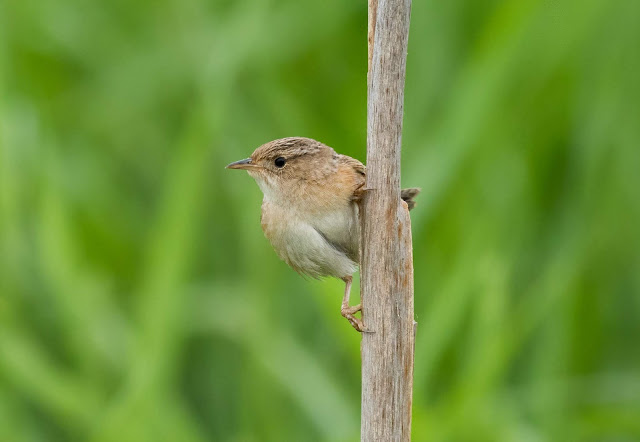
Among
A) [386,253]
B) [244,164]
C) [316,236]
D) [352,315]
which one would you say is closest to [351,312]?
[352,315]

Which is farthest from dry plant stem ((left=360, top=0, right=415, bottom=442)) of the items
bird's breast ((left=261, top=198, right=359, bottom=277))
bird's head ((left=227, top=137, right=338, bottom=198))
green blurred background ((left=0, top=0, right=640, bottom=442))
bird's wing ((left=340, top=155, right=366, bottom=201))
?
green blurred background ((left=0, top=0, right=640, bottom=442))

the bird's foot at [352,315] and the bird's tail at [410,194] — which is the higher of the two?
the bird's tail at [410,194]

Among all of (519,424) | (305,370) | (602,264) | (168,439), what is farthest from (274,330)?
(602,264)

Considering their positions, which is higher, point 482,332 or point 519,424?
point 482,332

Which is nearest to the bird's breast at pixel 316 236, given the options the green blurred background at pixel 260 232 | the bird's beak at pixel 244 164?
the bird's beak at pixel 244 164

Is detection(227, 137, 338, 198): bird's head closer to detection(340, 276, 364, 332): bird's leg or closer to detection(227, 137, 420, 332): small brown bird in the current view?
detection(227, 137, 420, 332): small brown bird

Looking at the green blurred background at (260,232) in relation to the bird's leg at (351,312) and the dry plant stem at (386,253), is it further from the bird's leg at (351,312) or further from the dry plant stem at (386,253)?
the dry plant stem at (386,253)

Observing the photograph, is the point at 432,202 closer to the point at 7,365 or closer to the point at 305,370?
the point at 305,370
